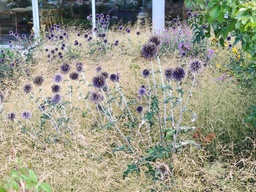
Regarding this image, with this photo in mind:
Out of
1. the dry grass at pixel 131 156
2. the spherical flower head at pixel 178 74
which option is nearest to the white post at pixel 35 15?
the dry grass at pixel 131 156

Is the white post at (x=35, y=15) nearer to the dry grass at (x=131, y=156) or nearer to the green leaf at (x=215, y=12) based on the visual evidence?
the dry grass at (x=131, y=156)

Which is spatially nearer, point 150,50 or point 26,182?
point 26,182

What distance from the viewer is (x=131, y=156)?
2400 millimetres

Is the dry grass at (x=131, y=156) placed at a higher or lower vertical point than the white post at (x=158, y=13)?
lower

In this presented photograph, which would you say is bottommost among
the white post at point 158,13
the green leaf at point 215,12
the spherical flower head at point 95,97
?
the spherical flower head at point 95,97

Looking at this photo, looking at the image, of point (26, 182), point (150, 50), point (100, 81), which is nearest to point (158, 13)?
point (100, 81)

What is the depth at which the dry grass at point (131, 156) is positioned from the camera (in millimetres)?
2225

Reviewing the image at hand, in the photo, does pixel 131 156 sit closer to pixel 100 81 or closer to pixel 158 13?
pixel 100 81

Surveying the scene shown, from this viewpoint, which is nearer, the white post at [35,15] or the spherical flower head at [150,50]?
the spherical flower head at [150,50]

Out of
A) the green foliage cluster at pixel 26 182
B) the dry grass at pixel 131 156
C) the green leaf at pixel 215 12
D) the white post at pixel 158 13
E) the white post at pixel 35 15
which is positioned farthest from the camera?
the white post at pixel 35 15

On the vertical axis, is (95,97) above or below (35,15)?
below

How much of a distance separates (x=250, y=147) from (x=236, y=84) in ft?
3.86

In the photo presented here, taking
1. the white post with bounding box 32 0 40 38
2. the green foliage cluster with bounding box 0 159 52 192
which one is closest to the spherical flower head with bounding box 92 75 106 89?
the green foliage cluster with bounding box 0 159 52 192

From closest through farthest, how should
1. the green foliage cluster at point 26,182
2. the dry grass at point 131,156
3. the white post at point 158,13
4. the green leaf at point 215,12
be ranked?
1. the green foliage cluster at point 26,182
2. the green leaf at point 215,12
3. the dry grass at point 131,156
4. the white post at point 158,13
